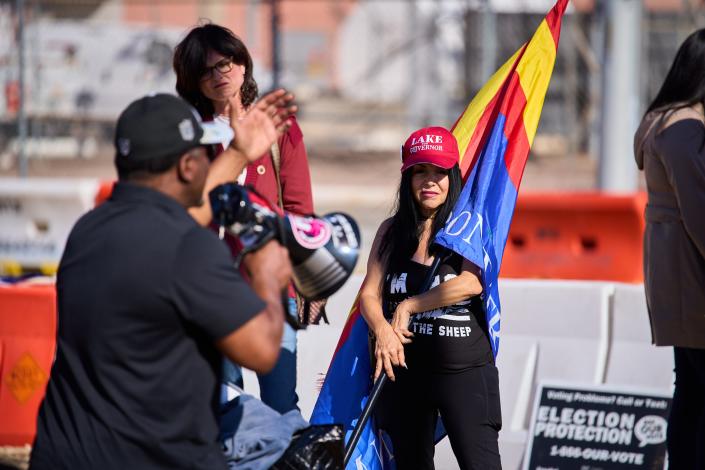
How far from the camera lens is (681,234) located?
4586mm

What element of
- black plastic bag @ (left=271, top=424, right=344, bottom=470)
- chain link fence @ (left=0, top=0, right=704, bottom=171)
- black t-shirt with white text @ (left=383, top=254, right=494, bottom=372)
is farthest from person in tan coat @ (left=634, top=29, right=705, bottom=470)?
chain link fence @ (left=0, top=0, right=704, bottom=171)

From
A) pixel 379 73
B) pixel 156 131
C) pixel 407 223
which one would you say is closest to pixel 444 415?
pixel 407 223

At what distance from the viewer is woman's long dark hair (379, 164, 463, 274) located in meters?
4.42

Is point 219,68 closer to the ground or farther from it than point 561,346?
farther from it

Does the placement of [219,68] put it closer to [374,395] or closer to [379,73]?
[374,395]

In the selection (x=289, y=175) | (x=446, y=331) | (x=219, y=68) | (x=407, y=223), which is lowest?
(x=446, y=331)

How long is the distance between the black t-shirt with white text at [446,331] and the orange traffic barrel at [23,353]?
2.84 meters

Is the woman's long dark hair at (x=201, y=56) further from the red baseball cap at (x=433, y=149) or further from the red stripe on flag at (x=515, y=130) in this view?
the red stripe on flag at (x=515, y=130)

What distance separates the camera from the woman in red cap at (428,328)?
429cm

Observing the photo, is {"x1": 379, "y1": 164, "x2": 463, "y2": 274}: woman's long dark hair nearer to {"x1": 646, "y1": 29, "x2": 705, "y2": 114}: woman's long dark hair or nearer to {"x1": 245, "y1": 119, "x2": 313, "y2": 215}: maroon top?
{"x1": 245, "y1": 119, "x2": 313, "y2": 215}: maroon top

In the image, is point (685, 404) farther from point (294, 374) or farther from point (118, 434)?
point (118, 434)

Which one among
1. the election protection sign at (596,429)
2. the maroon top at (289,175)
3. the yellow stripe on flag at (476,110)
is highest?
the yellow stripe on flag at (476,110)

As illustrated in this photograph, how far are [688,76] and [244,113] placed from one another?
1778mm

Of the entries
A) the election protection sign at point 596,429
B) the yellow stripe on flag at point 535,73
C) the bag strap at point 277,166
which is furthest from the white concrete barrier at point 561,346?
the bag strap at point 277,166
